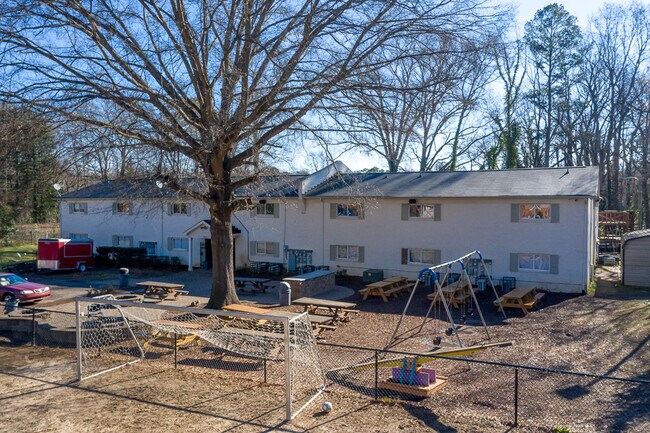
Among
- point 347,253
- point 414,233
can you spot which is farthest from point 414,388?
point 347,253

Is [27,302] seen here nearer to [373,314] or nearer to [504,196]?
[373,314]

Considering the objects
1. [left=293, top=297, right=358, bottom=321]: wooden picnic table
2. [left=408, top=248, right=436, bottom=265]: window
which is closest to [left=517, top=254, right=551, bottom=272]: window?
[left=408, top=248, right=436, bottom=265]: window

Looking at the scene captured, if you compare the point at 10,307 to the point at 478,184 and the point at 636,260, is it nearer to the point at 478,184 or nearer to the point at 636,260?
the point at 478,184

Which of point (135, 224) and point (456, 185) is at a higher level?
point (456, 185)

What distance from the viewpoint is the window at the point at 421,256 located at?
2661 centimetres

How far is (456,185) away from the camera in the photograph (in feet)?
88.3

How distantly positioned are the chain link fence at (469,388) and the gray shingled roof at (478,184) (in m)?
10.6

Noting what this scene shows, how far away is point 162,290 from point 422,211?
1308cm

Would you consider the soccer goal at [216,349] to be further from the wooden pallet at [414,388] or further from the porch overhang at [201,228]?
the porch overhang at [201,228]

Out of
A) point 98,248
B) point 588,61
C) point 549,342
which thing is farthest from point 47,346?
point 588,61

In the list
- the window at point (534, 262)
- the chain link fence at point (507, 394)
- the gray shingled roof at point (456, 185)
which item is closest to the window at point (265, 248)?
the gray shingled roof at point (456, 185)

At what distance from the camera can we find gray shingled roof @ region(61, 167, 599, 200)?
923 inches

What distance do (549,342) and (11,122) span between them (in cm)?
1540

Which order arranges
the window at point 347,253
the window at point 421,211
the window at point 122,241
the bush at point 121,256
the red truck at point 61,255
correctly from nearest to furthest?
the window at point 421,211
the window at point 347,253
the red truck at point 61,255
the bush at point 121,256
the window at point 122,241
